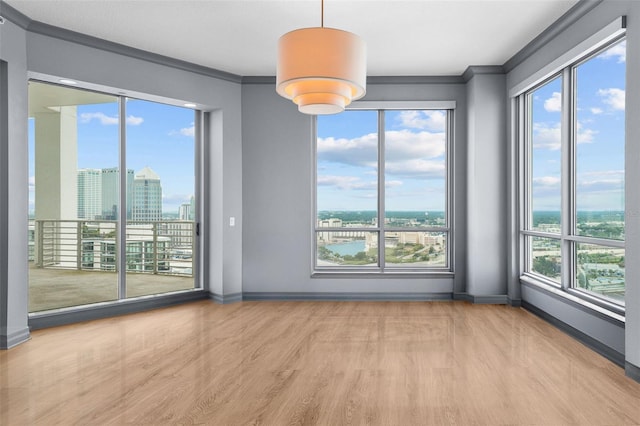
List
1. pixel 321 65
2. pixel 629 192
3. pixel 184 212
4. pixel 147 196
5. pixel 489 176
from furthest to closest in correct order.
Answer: pixel 184 212 < pixel 489 176 < pixel 147 196 < pixel 629 192 < pixel 321 65

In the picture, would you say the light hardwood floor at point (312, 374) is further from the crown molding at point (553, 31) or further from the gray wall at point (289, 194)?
the crown molding at point (553, 31)

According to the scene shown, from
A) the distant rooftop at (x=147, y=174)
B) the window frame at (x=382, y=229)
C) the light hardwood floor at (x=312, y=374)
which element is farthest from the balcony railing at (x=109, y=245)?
the window frame at (x=382, y=229)

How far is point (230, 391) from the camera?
288 cm

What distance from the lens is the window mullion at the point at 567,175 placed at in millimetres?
4152

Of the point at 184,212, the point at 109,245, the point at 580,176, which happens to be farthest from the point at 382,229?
the point at 109,245

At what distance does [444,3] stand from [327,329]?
3228 mm

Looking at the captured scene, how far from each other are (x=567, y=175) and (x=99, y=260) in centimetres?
509

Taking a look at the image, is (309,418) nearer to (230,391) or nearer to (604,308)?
(230,391)

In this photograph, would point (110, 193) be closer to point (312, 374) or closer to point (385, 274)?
point (312, 374)

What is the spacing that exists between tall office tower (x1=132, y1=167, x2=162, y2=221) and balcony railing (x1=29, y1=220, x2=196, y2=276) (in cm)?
10

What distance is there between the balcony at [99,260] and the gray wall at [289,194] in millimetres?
919

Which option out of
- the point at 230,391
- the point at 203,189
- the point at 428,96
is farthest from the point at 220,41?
the point at 230,391

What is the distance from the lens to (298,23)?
4.16 metres

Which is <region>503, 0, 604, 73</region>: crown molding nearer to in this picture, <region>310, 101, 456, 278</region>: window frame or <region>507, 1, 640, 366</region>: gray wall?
<region>507, 1, 640, 366</region>: gray wall
